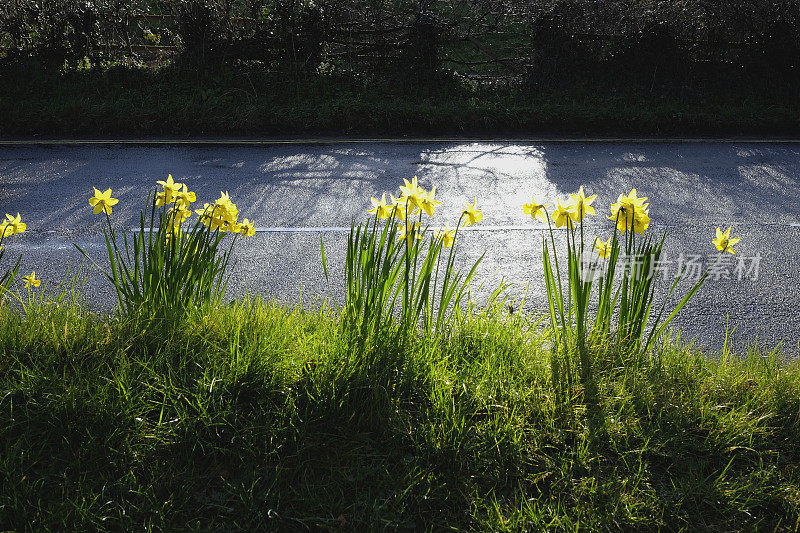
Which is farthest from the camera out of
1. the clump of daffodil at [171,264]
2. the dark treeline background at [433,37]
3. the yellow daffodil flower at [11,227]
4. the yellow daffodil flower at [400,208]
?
the dark treeline background at [433,37]

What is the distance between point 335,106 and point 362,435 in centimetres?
814

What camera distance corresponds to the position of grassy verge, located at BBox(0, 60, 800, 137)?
32.4ft

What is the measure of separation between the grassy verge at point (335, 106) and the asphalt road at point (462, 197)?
0.92m

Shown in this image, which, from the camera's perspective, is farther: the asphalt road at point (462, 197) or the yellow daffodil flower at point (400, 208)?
the asphalt road at point (462, 197)

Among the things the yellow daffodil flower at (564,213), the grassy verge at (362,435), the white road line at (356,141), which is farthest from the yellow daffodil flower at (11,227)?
the white road line at (356,141)

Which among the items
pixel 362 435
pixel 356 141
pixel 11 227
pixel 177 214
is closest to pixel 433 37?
pixel 356 141

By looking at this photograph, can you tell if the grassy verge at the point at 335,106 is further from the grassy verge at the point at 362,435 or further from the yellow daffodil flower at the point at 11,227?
the grassy verge at the point at 362,435

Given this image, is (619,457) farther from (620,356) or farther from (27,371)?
(27,371)

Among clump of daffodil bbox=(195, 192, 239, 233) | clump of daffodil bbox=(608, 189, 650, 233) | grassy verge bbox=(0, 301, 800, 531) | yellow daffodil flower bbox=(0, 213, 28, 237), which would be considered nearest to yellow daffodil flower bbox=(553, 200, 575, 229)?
clump of daffodil bbox=(608, 189, 650, 233)

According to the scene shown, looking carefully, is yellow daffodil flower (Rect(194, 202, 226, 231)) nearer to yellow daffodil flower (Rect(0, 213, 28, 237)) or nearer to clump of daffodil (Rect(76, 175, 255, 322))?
clump of daffodil (Rect(76, 175, 255, 322))

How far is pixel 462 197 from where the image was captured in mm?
7270

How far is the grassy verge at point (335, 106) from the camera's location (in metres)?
9.89

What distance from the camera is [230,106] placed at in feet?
33.7

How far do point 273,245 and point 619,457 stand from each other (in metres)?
3.88
